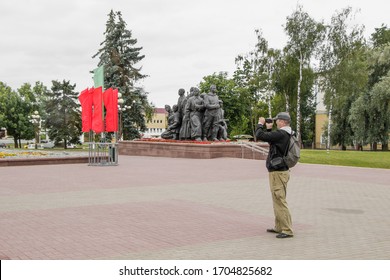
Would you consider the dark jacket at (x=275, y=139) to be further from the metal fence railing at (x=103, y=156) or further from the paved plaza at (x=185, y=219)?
the metal fence railing at (x=103, y=156)

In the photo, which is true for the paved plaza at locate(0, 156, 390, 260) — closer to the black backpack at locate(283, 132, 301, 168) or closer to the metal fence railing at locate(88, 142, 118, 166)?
the black backpack at locate(283, 132, 301, 168)

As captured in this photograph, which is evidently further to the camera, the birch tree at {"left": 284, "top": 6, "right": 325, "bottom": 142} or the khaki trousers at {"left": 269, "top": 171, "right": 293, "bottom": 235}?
the birch tree at {"left": 284, "top": 6, "right": 325, "bottom": 142}

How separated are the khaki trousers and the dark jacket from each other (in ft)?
0.30

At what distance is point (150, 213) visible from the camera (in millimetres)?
8367

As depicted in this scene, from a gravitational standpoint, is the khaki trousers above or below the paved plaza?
above

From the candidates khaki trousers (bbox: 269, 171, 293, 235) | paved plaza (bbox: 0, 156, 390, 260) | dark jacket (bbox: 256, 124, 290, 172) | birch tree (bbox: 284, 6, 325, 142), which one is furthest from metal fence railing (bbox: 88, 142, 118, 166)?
birch tree (bbox: 284, 6, 325, 142)

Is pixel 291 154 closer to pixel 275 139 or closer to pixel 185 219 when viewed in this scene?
pixel 275 139

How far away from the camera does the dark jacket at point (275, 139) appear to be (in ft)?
20.6

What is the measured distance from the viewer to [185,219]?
25.7ft

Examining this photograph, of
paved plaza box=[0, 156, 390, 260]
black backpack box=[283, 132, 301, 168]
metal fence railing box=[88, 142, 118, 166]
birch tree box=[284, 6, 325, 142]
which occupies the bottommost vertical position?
paved plaza box=[0, 156, 390, 260]

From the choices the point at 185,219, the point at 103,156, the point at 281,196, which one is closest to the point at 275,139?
the point at 281,196

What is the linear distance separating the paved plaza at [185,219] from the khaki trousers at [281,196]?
21 centimetres

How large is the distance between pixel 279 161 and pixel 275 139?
30 cm

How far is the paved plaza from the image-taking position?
18.8ft
